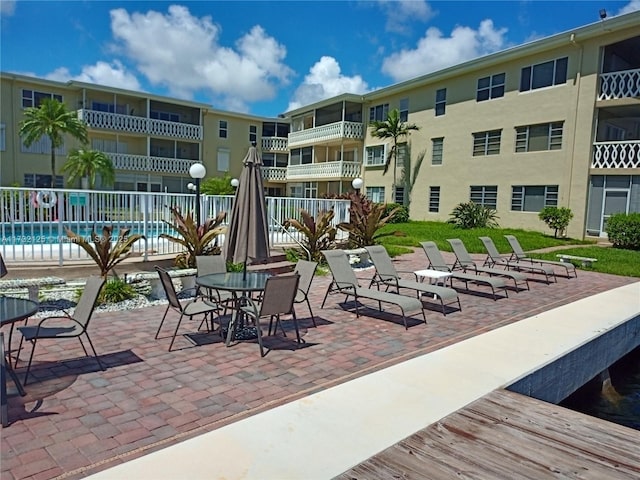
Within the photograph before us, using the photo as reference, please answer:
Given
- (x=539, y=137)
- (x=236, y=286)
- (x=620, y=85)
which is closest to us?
(x=236, y=286)

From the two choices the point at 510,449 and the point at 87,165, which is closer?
the point at 510,449

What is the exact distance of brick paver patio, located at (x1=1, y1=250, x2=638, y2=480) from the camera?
3.49 meters

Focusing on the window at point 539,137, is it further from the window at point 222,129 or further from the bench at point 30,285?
the window at point 222,129

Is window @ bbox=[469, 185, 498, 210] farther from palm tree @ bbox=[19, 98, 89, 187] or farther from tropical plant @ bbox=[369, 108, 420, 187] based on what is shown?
palm tree @ bbox=[19, 98, 89, 187]

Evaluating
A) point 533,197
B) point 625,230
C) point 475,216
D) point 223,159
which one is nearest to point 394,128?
point 475,216

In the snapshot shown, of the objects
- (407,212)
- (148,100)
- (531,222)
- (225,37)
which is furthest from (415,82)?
(148,100)

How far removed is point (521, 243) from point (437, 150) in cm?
1118

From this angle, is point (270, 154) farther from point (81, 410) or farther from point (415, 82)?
point (81, 410)

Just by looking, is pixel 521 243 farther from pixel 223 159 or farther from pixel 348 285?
pixel 223 159

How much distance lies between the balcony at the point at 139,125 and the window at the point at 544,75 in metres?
23.7

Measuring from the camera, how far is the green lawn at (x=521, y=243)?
14094 mm

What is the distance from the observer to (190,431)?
373 centimetres

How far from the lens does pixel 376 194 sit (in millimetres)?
33125

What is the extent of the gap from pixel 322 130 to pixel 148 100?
13139mm
